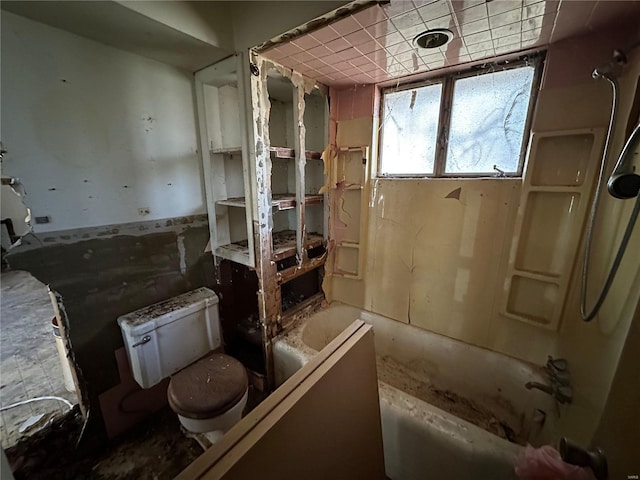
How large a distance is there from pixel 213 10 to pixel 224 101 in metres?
0.48

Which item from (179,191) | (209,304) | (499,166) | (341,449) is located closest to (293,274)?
(209,304)

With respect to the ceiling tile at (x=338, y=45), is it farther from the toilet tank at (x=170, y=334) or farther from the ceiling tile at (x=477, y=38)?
the toilet tank at (x=170, y=334)

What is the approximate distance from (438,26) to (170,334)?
2035 mm

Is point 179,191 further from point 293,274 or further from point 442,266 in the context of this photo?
point 442,266

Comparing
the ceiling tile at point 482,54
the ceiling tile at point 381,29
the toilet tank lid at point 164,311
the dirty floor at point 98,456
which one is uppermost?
the ceiling tile at point 482,54

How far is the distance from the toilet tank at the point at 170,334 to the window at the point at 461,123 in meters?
1.59

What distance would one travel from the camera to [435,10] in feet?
3.08

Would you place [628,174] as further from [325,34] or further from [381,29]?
[325,34]

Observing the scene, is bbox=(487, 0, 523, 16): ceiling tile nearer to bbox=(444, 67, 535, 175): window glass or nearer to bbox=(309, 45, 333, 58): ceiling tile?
bbox=(444, 67, 535, 175): window glass

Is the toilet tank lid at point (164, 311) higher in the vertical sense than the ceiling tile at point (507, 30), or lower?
lower

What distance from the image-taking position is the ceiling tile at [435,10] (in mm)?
900

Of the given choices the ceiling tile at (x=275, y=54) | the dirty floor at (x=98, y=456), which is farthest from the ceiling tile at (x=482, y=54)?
the dirty floor at (x=98, y=456)

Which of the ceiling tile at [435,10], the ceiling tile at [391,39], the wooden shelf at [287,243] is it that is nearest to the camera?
the ceiling tile at [435,10]

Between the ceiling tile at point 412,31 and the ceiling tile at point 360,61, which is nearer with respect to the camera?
the ceiling tile at point 412,31
